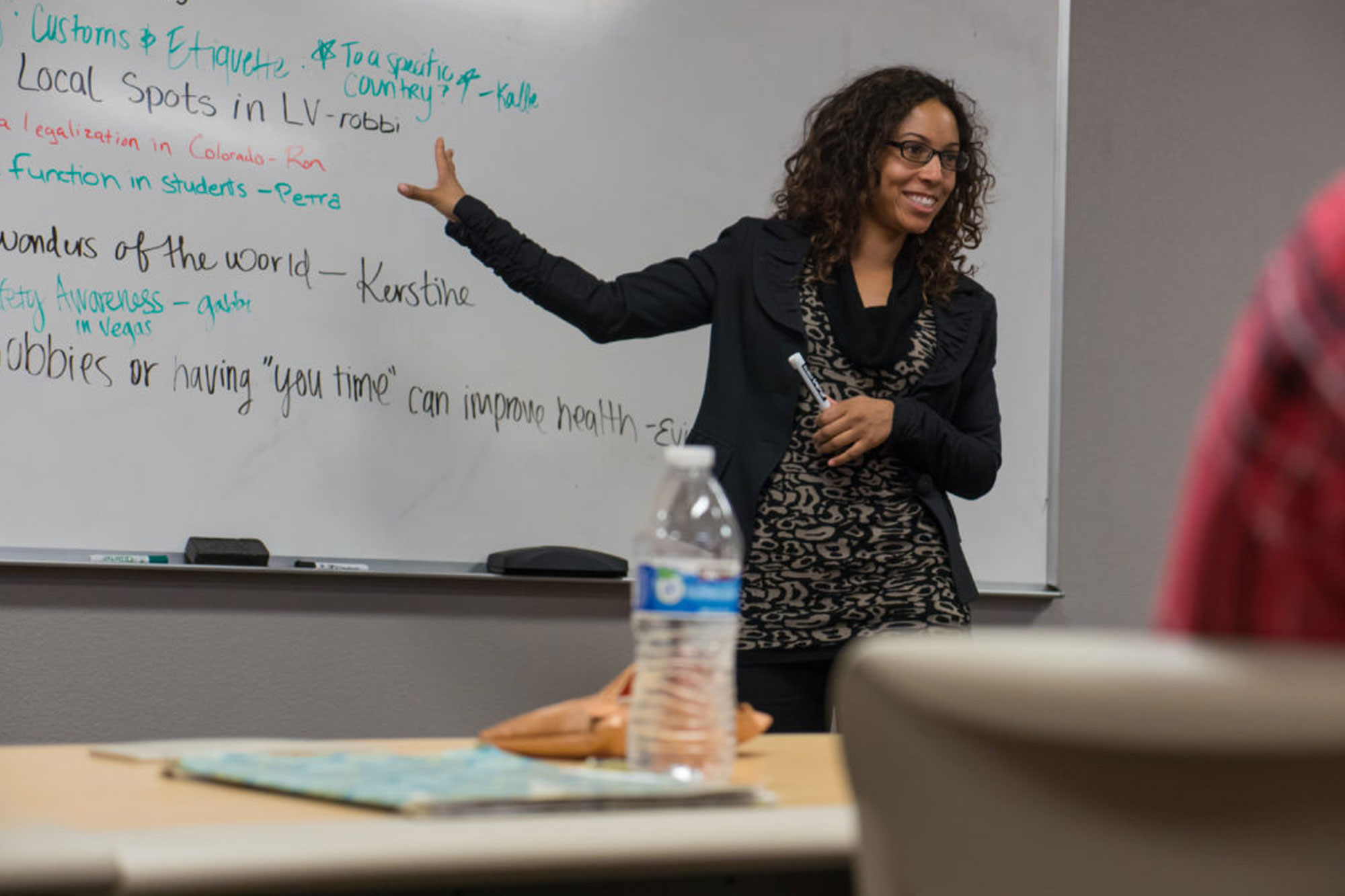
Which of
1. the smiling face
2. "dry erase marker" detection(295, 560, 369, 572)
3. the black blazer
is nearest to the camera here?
the black blazer

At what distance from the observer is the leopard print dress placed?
2.13m

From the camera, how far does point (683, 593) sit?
3.46 feet

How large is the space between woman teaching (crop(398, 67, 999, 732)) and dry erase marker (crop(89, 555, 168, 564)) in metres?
0.80

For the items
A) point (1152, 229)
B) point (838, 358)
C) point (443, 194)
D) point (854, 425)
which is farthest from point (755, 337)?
point (1152, 229)

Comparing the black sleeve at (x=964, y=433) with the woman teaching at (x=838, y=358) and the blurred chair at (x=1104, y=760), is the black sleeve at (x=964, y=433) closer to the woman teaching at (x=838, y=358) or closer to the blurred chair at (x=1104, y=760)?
the woman teaching at (x=838, y=358)

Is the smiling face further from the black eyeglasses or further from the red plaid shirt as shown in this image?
the red plaid shirt

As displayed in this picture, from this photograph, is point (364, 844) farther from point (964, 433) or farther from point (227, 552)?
point (227, 552)

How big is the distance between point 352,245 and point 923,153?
105cm

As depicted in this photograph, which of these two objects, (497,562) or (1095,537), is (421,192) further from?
(1095,537)

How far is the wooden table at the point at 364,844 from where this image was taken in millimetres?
701

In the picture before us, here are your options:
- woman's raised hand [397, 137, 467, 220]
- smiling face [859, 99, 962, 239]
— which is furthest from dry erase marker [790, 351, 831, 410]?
woman's raised hand [397, 137, 467, 220]

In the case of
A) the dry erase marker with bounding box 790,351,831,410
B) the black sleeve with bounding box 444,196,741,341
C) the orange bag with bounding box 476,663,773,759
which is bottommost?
the orange bag with bounding box 476,663,773,759

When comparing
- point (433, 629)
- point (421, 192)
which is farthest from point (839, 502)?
point (433, 629)

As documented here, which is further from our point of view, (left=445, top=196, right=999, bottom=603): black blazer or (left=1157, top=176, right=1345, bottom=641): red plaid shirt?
(left=445, top=196, right=999, bottom=603): black blazer
